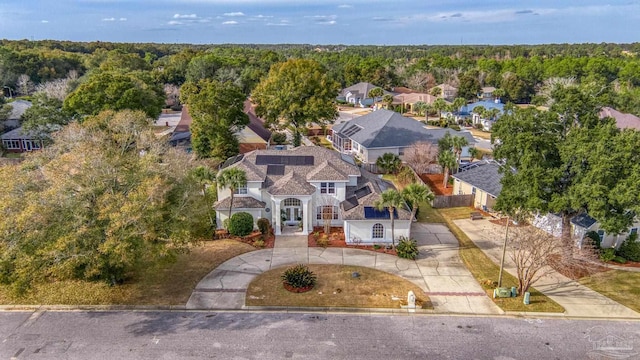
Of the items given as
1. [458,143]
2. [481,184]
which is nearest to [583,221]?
[481,184]

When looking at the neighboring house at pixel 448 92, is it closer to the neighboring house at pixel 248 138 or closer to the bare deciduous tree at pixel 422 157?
the neighboring house at pixel 248 138

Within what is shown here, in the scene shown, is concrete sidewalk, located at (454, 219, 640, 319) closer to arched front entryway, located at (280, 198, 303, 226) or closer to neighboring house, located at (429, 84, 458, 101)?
arched front entryway, located at (280, 198, 303, 226)

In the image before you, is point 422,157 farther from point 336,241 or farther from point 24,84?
point 24,84

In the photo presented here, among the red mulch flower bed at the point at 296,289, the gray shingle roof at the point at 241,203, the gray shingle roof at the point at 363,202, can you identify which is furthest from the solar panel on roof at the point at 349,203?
the red mulch flower bed at the point at 296,289

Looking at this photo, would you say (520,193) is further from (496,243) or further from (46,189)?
(46,189)

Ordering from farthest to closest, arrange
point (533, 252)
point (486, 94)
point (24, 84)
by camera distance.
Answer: point (486, 94)
point (24, 84)
point (533, 252)
